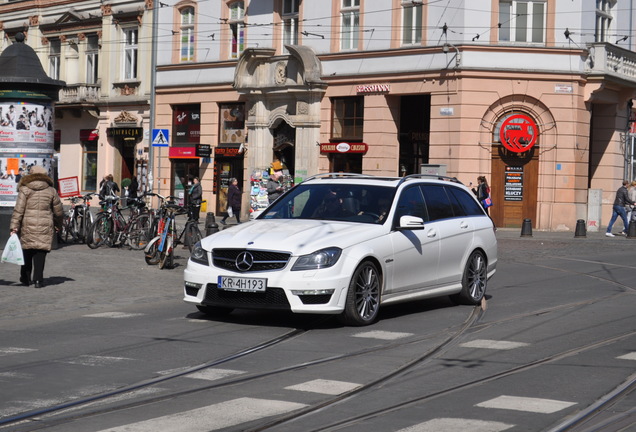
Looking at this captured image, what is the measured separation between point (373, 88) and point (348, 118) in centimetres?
186

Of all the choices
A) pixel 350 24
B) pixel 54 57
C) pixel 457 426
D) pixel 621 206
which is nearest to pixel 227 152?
pixel 350 24

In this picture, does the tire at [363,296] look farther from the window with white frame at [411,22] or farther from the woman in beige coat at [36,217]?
the window with white frame at [411,22]

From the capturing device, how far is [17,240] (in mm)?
14688

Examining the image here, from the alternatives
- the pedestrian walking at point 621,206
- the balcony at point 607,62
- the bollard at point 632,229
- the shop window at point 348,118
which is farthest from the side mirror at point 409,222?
the shop window at point 348,118

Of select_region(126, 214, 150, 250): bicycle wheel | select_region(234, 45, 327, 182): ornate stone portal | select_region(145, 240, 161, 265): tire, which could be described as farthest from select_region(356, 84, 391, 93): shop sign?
select_region(145, 240, 161, 265): tire

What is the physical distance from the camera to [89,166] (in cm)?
4969

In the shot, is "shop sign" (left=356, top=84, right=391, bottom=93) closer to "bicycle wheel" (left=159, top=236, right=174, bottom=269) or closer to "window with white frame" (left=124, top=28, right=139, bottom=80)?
"window with white frame" (left=124, top=28, right=139, bottom=80)

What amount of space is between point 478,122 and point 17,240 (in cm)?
2276

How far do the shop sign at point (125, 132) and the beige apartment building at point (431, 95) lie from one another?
11.8 feet

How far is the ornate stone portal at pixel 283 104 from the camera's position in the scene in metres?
39.1

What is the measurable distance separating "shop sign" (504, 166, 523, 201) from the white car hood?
24.5 metres

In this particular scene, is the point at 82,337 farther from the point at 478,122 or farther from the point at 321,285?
the point at 478,122

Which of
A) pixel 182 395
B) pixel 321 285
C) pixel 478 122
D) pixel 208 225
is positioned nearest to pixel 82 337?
pixel 321 285

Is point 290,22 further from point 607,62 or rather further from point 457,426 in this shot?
point 457,426
